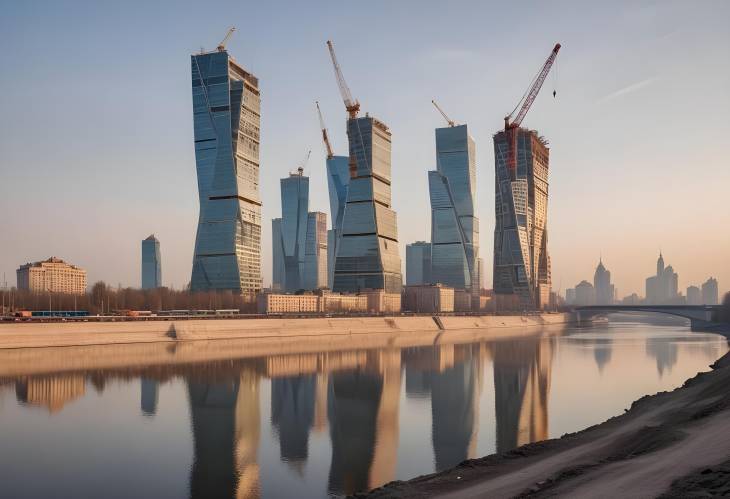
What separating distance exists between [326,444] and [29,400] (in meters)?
27.4

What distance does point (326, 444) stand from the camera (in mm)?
36031

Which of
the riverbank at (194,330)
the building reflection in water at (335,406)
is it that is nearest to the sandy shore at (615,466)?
the building reflection in water at (335,406)

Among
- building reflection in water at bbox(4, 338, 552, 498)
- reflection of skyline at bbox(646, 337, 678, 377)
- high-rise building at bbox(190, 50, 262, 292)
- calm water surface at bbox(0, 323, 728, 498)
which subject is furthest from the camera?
high-rise building at bbox(190, 50, 262, 292)

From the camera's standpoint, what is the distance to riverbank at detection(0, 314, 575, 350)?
86.6 meters

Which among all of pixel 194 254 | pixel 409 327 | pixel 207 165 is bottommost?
pixel 409 327

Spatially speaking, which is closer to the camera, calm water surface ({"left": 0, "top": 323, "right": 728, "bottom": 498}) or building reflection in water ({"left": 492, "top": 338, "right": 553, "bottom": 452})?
calm water surface ({"left": 0, "top": 323, "right": 728, "bottom": 498})

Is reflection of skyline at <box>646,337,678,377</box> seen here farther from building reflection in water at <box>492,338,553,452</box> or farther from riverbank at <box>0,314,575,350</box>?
riverbank at <box>0,314,575,350</box>

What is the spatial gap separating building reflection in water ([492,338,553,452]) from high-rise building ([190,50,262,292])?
323 ft

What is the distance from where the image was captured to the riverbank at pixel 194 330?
8662 cm

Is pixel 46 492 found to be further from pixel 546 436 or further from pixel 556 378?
pixel 556 378

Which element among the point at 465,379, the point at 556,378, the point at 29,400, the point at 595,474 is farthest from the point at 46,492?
the point at 556,378

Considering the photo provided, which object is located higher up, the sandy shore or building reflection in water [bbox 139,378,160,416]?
the sandy shore

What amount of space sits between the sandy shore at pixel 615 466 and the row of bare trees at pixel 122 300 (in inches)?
4672

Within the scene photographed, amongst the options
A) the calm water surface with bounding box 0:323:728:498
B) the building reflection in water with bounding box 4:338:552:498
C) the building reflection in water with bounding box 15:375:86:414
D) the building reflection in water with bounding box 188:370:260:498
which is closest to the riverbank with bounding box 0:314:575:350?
the calm water surface with bounding box 0:323:728:498
